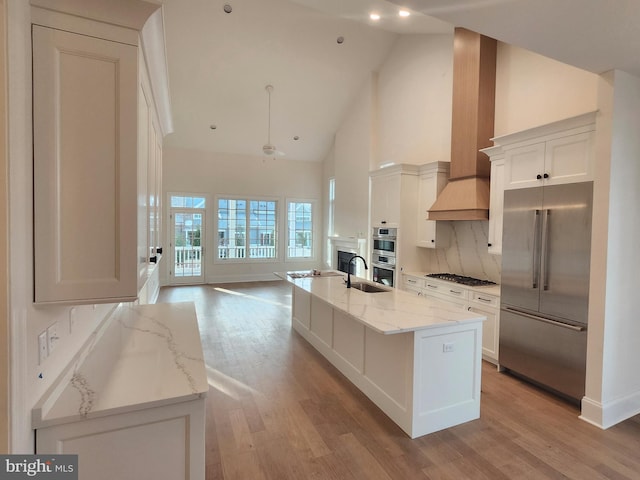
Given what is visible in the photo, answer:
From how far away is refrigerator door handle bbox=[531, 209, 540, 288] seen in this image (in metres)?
2.98

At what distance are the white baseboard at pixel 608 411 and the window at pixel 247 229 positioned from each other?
7384 millimetres

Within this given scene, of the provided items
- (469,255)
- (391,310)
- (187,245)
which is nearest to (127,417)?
(391,310)

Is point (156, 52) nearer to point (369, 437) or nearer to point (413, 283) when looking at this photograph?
point (369, 437)

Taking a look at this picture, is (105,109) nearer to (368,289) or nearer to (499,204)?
(368,289)

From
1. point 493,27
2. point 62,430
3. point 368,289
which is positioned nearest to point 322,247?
point 368,289

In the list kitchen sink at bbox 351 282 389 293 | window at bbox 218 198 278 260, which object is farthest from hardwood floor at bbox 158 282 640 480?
window at bbox 218 198 278 260

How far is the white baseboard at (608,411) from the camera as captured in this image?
8.24ft

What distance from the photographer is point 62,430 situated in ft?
3.96

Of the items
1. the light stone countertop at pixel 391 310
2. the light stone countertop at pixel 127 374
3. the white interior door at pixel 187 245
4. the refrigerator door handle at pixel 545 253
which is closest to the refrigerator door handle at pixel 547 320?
the refrigerator door handle at pixel 545 253

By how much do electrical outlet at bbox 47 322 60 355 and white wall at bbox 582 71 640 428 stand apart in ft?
11.5

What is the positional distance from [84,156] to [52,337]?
75 cm

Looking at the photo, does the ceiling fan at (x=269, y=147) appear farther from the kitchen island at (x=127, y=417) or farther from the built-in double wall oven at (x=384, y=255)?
the kitchen island at (x=127, y=417)

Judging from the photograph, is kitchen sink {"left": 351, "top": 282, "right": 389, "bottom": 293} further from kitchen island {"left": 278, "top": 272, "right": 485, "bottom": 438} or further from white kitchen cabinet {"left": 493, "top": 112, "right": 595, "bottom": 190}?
white kitchen cabinet {"left": 493, "top": 112, "right": 595, "bottom": 190}

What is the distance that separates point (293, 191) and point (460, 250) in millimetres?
5485
